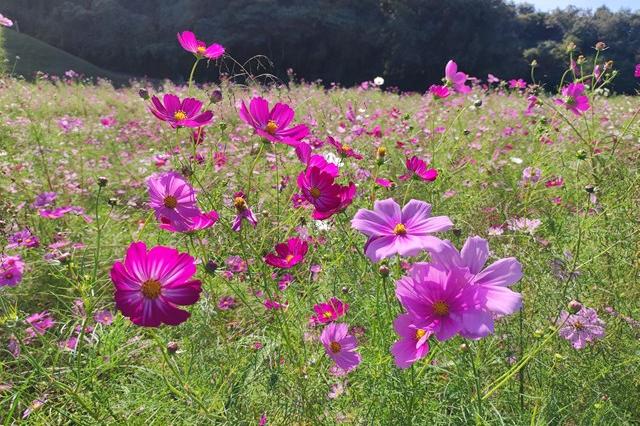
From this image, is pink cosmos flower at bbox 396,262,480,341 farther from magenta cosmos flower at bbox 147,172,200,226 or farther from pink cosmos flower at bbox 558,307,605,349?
pink cosmos flower at bbox 558,307,605,349

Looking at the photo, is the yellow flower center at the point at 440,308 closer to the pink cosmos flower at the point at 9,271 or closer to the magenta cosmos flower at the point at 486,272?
the magenta cosmos flower at the point at 486,272

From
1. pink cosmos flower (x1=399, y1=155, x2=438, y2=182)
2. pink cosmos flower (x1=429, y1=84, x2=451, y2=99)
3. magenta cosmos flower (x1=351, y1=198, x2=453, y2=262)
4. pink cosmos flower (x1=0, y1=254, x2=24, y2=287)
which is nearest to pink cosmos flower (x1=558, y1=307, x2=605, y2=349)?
pink cosmos flower (x1=399, y1=155, x2=438, y2=182)

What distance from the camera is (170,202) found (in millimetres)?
899

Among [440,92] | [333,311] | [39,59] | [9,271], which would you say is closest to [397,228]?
[333,311]

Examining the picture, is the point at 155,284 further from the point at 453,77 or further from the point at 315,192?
the point at 453,77

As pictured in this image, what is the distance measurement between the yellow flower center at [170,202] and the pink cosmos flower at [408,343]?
49 cm

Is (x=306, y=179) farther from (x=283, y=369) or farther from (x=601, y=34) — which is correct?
(x=601, y=34)

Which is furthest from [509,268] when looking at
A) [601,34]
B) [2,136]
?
[601,34]

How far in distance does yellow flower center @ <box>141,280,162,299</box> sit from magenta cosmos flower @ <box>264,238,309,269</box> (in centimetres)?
30

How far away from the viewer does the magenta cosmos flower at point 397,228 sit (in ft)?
2.17

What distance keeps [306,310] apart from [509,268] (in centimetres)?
84

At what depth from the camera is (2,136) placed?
2.99 metres

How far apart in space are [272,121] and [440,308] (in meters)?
0.53

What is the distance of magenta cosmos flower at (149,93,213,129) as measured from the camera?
3.12 feet
